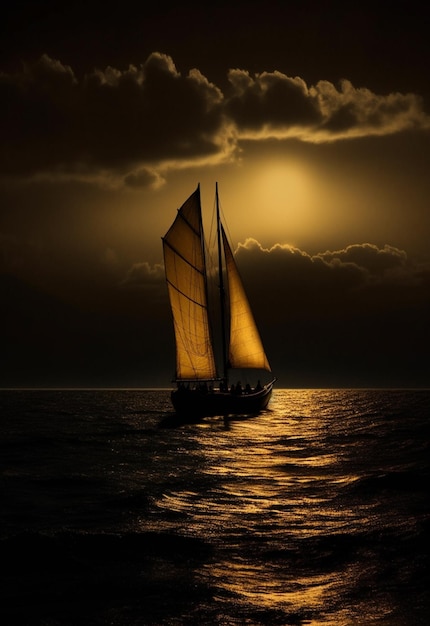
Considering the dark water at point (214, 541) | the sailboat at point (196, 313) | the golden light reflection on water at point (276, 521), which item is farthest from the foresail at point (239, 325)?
the dark water at point (214, 541)

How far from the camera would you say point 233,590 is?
13.7 meters

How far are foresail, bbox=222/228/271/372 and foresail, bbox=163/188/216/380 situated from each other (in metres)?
4.30

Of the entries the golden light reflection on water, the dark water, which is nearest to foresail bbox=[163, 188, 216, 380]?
the golden light reflection on water

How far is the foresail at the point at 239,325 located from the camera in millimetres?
79375

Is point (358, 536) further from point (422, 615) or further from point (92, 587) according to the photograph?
point (92, 587)

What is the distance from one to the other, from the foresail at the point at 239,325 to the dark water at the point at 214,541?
44.7 m

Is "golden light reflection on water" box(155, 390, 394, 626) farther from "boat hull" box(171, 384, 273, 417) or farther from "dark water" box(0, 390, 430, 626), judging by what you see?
"boat hull" box(171, 384, 273, 417)

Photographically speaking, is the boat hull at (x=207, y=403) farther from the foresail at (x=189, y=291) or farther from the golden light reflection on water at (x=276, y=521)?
the golden light reflection on water at (x=276, y=521)

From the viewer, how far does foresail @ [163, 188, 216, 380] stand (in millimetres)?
72312

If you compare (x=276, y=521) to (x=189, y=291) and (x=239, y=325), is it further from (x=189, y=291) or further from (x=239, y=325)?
(x=239, y=325)

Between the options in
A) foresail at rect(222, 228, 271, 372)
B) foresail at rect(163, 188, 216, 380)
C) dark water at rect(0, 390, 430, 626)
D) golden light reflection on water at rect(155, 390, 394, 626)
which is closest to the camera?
dark water at rect(0, 390, 430, 626)

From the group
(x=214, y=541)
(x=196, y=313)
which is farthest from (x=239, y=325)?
(x=214, y=541)

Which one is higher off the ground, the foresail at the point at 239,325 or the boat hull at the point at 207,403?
the foresail at the point at 239,325

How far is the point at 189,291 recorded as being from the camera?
74.2m
